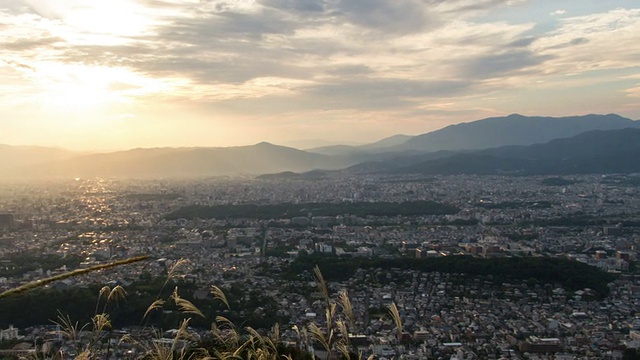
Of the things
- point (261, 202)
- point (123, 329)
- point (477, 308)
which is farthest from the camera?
point (261, 202)

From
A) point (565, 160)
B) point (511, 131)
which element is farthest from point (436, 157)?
point (511, 131)

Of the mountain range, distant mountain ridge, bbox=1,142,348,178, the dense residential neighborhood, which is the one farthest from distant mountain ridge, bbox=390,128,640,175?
distant mountain ridge, bbox=1,142,348,178

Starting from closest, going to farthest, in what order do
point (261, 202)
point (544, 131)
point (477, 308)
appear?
point (477, 308), point (261, 202), point (544, 131)

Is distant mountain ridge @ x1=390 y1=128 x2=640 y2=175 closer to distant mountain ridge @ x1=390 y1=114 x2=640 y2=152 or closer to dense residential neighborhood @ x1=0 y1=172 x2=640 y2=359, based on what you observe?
dense residential neighborhood @ x1=0 y1=172 x2=640 y2=359

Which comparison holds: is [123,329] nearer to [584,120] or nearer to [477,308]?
[477,308]

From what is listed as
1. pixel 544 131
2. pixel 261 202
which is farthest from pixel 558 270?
pixel 544 131

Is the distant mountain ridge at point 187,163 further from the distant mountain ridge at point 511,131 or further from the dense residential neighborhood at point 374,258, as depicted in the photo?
the dense residential neighborhood at point 374,258
